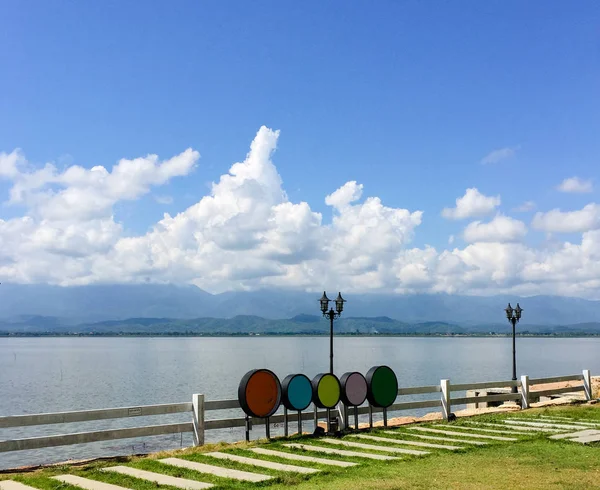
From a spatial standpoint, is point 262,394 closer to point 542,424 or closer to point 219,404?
point 219,404

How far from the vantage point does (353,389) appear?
1755 cm

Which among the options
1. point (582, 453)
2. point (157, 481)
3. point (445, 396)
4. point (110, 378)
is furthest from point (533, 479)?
point (110, 378)

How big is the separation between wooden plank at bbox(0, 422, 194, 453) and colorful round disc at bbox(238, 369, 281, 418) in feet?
4.57

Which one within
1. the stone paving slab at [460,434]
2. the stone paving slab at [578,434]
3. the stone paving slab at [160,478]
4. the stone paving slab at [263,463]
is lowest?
the stone paving slab at [460,434]

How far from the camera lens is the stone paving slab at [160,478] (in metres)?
10.4

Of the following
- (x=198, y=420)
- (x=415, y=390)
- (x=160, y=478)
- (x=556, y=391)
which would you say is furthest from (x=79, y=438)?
(x=556, y=391)

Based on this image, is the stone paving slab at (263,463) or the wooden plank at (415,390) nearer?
the stone paving slab at (263,463)

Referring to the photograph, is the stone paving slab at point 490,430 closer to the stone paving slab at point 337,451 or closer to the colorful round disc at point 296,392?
the colorful round disc at point 296,392

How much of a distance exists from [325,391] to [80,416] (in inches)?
241

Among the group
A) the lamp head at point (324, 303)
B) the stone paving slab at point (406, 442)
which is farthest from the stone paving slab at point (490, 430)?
the lamp head at point (324, 303)

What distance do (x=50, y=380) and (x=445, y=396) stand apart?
69.4 meters

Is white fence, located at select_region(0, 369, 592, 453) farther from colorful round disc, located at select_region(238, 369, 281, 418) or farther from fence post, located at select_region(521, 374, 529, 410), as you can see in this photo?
fence post, located at select_region(521, 374, 529, 410)

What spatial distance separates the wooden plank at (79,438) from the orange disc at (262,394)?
1505 mm

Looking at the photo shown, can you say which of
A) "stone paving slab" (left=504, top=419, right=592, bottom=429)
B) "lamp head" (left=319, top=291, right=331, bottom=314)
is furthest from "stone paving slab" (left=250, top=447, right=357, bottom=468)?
"lamp head" (left=319, top=291, right=331, bottom=314)
